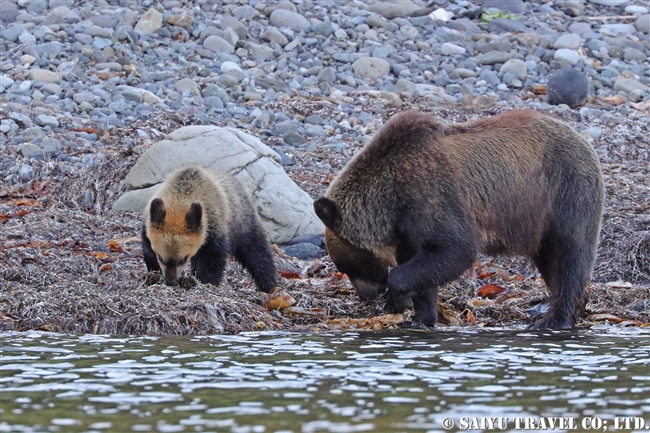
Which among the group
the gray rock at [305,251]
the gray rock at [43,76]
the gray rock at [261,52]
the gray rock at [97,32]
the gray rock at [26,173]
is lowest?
the gray rock at [305,251]

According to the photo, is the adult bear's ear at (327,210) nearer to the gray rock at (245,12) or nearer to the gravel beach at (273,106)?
the gravel beach at (273,106)

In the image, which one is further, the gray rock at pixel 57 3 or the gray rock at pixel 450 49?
the gray rock at pixel 450 49

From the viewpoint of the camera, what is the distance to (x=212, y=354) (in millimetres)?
7023

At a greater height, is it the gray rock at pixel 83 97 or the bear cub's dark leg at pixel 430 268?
the gray rock at pixel 83 97

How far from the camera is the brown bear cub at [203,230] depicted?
367 inches

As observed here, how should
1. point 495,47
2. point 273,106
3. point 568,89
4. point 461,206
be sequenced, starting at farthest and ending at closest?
point 495,47 < point 568,89 < point 273,106 < point 461,206

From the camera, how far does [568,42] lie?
70.1 feet

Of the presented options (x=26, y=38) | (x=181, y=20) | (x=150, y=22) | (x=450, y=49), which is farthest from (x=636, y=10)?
(x=26, y=38)

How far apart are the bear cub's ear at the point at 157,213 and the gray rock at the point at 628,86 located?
12.4 m

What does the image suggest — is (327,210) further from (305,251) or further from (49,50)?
(49,50)

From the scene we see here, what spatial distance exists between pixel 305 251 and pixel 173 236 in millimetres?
2736

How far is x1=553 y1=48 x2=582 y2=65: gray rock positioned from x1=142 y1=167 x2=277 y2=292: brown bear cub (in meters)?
11.6

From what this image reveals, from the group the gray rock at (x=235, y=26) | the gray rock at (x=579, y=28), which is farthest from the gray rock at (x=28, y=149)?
the gray rock at (x=579, y=28)

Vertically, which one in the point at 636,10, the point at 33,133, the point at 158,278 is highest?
the point at 636,10
